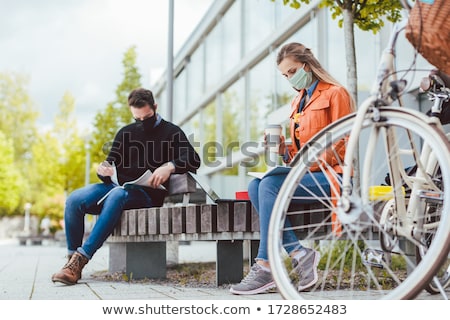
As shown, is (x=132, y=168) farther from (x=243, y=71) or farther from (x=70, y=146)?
(x=70, y=146)

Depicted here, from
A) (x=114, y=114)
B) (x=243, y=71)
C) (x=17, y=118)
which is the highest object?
(x=243, y=71)

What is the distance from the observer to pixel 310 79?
2.74 m

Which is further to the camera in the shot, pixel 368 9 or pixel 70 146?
pixel 70 146

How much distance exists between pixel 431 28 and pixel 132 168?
2.00m

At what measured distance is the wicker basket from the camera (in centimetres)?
190

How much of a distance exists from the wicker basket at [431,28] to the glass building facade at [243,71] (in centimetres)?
275

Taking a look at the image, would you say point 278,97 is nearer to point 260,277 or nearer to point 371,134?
point 260,277

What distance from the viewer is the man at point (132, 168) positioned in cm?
340

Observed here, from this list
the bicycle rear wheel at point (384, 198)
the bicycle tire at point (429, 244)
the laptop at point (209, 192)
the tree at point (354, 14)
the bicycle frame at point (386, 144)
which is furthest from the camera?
the tree at point (354, 14)

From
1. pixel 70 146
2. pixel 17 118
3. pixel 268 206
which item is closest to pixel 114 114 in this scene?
pixel 70 146

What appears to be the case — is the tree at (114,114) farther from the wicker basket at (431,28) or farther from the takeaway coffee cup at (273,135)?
the wicker basket at (431,28)

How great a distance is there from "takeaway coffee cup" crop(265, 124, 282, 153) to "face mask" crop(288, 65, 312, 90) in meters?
0.19

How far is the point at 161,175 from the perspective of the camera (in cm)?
333

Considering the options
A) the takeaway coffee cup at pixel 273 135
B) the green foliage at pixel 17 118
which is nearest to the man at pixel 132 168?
the takeaway coffee cup at pixel 273 135
